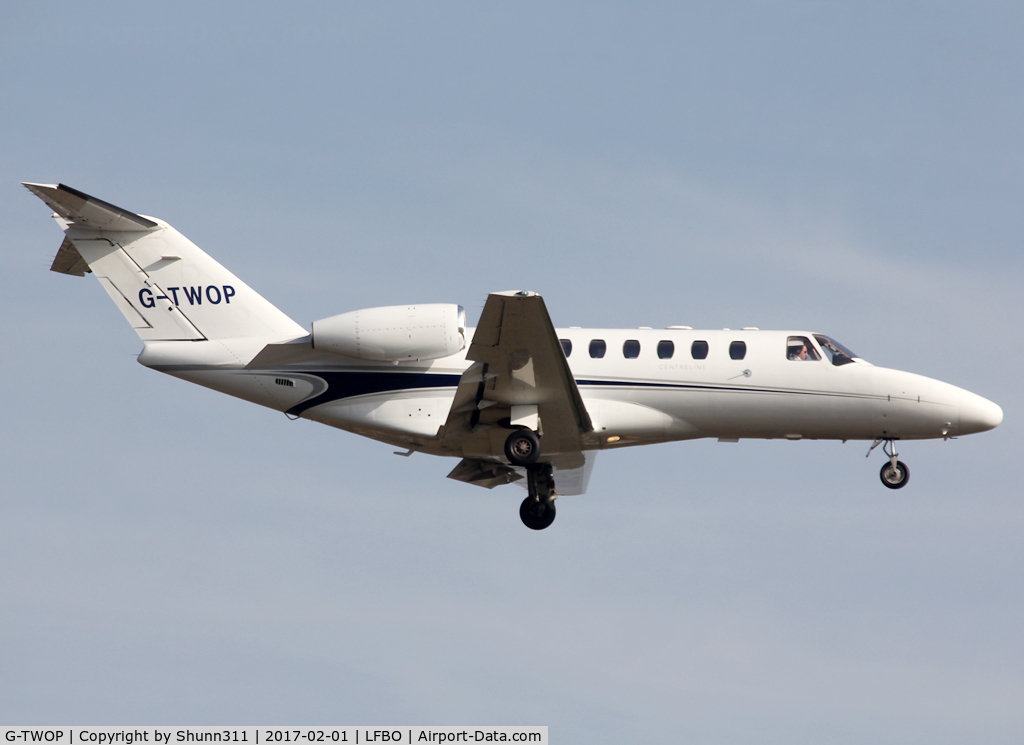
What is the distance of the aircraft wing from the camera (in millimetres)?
18266

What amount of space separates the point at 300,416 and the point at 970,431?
39.9 feet

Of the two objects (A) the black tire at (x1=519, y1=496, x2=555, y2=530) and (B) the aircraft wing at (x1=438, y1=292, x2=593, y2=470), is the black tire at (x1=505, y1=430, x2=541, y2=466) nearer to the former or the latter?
(B) the aircraft wing at (x1=438, y1=292, x2=593, y2=470)

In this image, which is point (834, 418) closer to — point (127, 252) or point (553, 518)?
point (553, 518)

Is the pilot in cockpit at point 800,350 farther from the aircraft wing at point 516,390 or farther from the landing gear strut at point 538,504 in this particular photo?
the landing gear strut at point 538,504

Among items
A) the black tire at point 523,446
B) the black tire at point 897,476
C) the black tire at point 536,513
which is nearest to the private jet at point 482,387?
the black tire at point 523,446

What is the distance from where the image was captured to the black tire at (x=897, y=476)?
22141mm

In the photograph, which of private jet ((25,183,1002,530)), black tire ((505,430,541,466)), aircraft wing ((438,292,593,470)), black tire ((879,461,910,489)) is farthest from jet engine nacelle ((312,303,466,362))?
black tire ((879,461,910,489))

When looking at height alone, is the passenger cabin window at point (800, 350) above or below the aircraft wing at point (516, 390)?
above

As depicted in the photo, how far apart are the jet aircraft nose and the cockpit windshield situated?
2.27 meters

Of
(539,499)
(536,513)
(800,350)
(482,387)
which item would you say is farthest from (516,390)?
(800,350)

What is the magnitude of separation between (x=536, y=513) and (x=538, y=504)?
0.17m

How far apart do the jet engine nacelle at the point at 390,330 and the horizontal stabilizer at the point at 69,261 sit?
15.6 ft

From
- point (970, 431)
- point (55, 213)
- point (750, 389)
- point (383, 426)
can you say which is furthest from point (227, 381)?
point (970, 431)

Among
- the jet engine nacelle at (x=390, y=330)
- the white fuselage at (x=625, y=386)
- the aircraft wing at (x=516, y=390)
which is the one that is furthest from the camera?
the white fuselage at (x=625, y=386)
